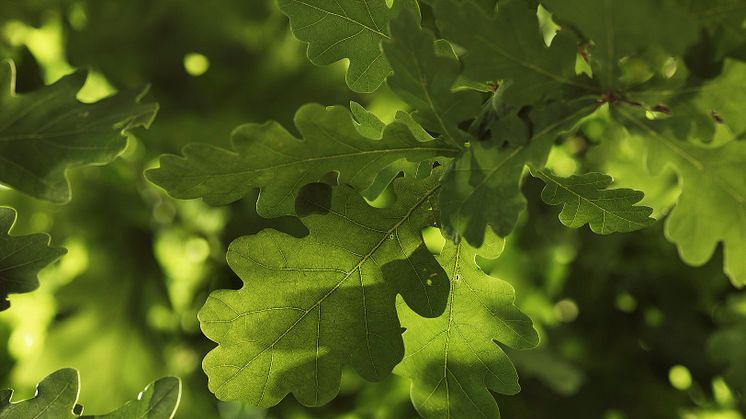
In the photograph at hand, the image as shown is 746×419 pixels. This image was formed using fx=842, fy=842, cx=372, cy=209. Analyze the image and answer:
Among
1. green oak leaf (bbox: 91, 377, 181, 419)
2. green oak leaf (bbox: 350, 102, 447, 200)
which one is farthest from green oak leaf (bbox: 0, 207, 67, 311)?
green oak leaf (bbox: 350, 102, 447, 200)

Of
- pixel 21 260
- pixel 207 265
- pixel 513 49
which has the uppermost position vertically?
pixel 513 49

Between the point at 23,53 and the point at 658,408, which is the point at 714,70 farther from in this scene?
the point at 23,53

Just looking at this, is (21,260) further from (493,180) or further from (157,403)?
(493,180)

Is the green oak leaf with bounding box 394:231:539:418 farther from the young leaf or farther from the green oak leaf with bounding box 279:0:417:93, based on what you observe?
the young leaf

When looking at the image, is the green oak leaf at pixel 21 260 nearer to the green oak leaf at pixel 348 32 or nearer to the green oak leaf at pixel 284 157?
the green oak leaf at pixel 284 157

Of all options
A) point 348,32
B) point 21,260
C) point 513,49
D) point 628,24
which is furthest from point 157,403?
point 628,24

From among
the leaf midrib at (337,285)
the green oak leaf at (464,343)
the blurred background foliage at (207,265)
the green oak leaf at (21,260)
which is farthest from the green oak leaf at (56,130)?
the blurred background foliage at (207,265)

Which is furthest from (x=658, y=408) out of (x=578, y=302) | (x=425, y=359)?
(x=425, y=359)
